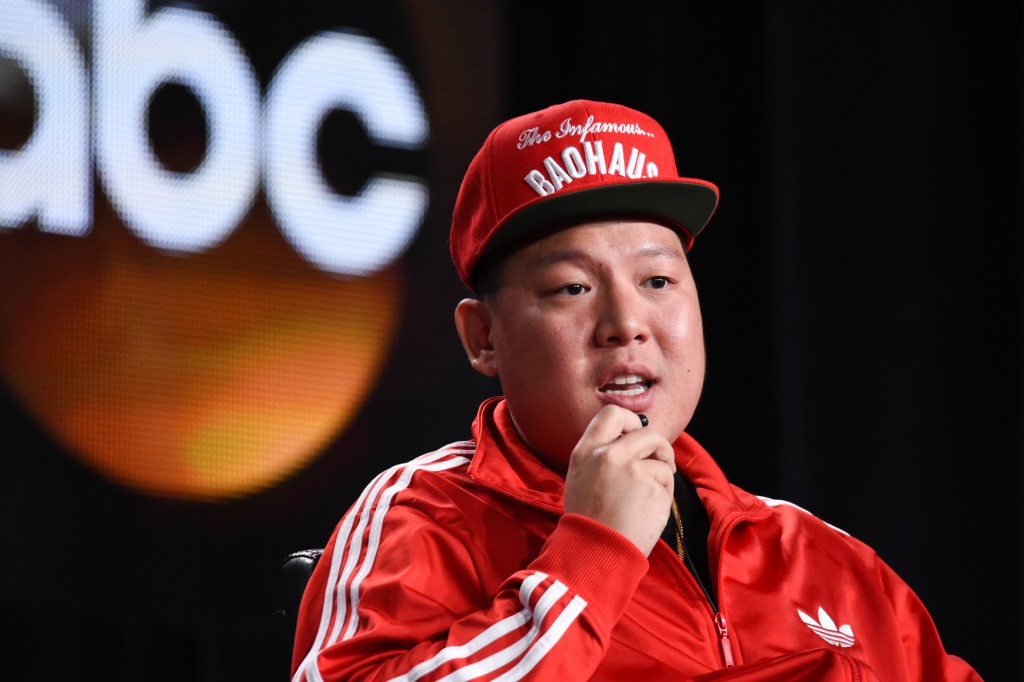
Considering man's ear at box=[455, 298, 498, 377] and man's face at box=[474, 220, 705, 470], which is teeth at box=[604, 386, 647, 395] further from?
man's ear at box=[455, 298, 498, 377]

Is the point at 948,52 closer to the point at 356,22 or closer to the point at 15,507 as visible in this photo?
the point at 356,22

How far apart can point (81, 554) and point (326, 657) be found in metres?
1.04

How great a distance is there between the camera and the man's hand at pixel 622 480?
103cm

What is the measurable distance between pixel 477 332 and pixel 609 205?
8.0 inches

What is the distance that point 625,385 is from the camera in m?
1.15

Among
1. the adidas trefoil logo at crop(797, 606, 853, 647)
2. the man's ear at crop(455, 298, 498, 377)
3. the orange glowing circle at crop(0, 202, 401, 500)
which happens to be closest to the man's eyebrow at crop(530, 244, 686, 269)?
the man's ear at crop(455, 298, 498, 377)

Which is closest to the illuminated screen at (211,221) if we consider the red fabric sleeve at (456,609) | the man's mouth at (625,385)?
the red fabric sleeve at (456,609)

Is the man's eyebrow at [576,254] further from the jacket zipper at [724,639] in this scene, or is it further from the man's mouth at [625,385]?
the jacket zipper at [724,639]

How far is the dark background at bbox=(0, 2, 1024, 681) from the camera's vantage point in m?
2.25

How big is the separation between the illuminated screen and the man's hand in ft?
3.64

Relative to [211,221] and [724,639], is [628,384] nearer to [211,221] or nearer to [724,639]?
[724,639]

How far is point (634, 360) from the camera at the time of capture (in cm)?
114

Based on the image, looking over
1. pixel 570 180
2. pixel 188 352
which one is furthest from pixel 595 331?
pixel 188 352

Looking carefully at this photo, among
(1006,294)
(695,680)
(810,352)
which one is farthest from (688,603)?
(1006,294)
